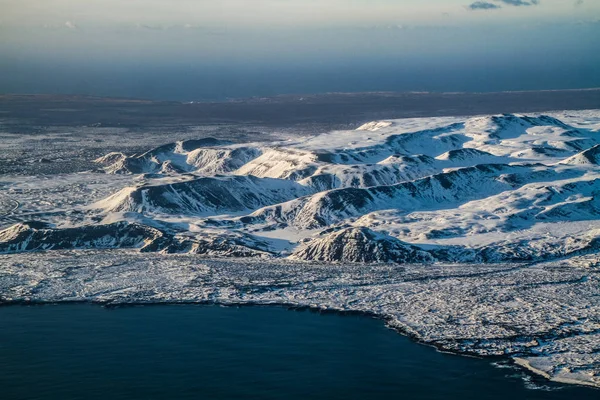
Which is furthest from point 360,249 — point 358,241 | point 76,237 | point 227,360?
point 76,237

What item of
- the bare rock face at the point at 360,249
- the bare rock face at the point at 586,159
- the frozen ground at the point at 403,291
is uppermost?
the bare rock face at the point at 586,159

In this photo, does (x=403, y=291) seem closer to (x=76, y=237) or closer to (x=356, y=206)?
(x=356, y=206)

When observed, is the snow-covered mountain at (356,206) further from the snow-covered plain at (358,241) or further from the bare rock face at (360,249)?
the snow-covered plain at (358,241)

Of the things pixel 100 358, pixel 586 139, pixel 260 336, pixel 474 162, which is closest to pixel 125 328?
pixel 100 358

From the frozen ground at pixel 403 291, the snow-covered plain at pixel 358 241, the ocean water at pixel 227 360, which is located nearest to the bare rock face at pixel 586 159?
the snow-covered plain at pixel 358 241

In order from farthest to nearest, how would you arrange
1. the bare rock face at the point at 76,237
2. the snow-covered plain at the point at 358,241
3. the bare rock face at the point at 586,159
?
the bare rock face at the point at 586,159
the bare rock face at the point at 76,237
the snow-covered plain at the point at 358,241

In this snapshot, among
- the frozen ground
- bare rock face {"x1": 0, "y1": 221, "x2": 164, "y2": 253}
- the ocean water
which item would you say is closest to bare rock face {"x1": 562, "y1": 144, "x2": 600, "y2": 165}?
the frozen ground

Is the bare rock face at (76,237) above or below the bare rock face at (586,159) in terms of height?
below
